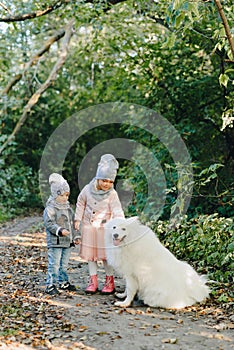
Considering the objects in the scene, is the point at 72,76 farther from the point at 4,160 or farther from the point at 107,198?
the point at 107,198

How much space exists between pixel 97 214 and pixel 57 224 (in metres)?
0.46

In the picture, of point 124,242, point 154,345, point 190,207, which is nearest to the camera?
point 154,345

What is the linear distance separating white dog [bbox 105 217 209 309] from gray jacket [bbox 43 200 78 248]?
0.56m

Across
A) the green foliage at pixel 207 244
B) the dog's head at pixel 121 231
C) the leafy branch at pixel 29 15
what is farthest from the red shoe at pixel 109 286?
the leafy branch at pixel 29 15

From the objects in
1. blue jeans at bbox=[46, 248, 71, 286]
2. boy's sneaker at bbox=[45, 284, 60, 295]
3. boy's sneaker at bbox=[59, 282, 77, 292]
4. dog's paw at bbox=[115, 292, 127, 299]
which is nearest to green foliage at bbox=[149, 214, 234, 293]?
dog's paw at bbox=[115, 292, 127, 299]

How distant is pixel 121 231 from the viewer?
5164 millimetres

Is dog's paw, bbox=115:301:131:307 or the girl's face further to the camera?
the girl's face

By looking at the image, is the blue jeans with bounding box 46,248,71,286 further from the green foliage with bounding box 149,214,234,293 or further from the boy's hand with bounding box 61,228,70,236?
the green foliage with bounding box 149,214,234,293

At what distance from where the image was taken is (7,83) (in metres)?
15.2

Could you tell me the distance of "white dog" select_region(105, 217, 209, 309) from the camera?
5164mm

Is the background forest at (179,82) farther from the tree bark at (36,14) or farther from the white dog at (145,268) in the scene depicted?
the white dog at (145,268)

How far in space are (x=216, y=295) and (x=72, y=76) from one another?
13.8 m

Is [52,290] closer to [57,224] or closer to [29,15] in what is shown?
[57,224]

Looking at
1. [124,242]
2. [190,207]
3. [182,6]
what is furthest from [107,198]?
[190,207]
